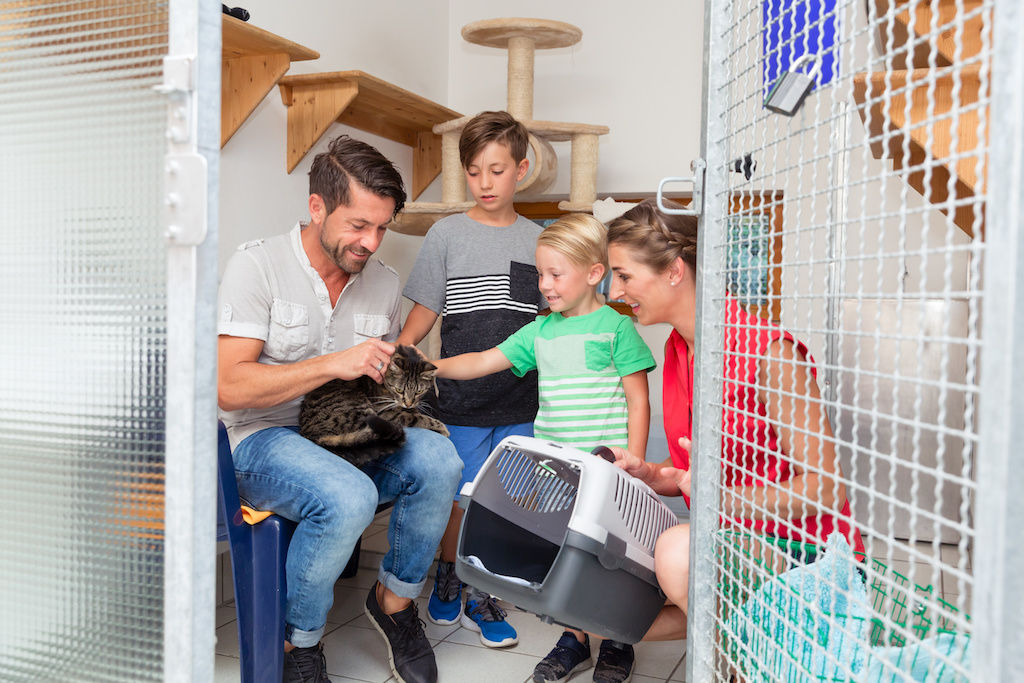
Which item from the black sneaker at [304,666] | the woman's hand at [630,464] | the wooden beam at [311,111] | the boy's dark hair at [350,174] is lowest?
the black sneaker at [304,666]

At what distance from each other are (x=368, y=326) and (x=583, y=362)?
50cm

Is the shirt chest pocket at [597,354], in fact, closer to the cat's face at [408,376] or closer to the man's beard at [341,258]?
the cat's face at [408,376]

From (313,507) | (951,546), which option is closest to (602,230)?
(313,507)

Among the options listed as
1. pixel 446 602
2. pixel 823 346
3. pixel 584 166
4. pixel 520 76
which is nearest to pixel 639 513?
pixel 823 346

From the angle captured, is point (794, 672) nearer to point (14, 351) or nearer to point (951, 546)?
point (14, 351)

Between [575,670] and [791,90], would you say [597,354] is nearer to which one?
[575,670]

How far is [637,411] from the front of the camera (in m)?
1.77

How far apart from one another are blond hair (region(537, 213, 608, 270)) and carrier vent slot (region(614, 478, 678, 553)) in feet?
2.14

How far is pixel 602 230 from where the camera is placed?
1.88m

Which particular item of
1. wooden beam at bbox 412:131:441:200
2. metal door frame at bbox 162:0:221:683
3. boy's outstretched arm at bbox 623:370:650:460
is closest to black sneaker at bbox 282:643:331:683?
metal door frame at bbox 162:0:221:683

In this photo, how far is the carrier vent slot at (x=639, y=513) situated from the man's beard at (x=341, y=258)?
80 cm

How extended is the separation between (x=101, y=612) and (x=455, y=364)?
3.30 feet

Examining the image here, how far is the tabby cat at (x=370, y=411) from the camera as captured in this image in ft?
5.45

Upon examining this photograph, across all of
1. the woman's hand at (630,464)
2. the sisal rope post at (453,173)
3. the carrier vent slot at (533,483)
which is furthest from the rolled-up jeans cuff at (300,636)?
the sisal rope post at (453,173)
